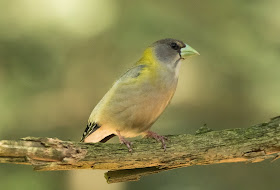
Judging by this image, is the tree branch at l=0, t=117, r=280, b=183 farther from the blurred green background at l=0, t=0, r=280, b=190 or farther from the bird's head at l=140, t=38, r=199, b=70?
the blurred green background at l=0, t=0, r=280, b=190

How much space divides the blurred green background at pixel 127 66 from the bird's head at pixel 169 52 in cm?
304

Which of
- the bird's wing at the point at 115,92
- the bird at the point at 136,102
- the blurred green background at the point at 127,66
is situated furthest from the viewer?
the blurred green background at the point at 127,66

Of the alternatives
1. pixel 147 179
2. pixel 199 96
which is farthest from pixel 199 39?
pixel 147 179

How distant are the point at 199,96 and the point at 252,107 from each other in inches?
42.6

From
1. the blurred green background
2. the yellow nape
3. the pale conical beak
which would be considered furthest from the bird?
the blurred green background

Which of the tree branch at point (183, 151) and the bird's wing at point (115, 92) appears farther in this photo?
the bird's wing at point (115, 92)

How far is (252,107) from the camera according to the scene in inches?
394

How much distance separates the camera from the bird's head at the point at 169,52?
6113mm

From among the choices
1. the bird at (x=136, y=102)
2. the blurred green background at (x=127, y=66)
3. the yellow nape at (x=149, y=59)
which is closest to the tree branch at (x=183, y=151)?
the bird at (x=136, y=102)

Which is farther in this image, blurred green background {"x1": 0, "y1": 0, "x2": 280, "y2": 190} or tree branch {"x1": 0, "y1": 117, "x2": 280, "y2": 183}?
blurred green background {"x1": 0, "y1": 0, "x2": 280, "y2": 190}

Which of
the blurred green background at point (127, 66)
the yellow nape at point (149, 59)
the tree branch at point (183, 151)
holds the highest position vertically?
the blurred green background at point (127, 66)

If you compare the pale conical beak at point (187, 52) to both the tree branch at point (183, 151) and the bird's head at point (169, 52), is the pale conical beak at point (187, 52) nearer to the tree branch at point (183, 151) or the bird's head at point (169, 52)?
the bird's head at point (169, 52)

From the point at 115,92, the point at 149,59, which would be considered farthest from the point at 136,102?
the point at 149,59

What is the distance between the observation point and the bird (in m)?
5.64
